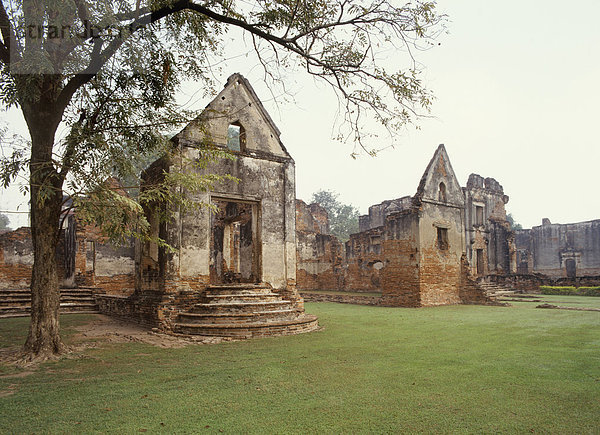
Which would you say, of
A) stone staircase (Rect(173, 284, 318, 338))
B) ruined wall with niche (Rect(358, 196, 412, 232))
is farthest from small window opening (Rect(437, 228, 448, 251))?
ruined wall with niche (Rect(358, 196, 412, 232))

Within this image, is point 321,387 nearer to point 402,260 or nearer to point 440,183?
point 402,260

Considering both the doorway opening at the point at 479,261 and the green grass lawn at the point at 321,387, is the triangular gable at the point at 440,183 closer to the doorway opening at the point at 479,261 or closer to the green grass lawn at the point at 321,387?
→ the green grass lawn at the point at 321,387

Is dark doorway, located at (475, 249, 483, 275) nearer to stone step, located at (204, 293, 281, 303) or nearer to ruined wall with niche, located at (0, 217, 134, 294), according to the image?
ruined wall with niche, located at (0, 217, 134, 294)

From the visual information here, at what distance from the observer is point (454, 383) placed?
499 centimetres

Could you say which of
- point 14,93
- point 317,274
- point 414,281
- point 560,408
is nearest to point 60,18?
point 14,93

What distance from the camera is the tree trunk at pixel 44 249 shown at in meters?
6.62

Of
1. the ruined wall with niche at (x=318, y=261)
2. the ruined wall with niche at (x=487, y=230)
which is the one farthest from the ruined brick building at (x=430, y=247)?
the ruined wall with niche at (x=487, y=230)

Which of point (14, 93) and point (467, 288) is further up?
point (14, 93)

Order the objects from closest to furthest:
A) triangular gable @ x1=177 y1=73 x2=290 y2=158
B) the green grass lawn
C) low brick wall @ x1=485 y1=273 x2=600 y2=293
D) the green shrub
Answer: the green grass lawn → triangular gable @ x1=177 y1=73 x2=290 y2=158 → the green shrub → low brick wall @ x1=485 y1=273 x2=600 y2=293

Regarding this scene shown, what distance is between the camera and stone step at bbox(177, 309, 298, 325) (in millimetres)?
9070

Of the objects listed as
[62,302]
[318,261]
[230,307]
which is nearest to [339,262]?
[318,261]

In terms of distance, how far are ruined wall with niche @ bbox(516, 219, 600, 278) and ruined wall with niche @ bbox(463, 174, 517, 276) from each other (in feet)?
21.8

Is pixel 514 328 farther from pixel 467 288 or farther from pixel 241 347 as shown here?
pixel 467 288

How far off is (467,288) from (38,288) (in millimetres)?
15478
